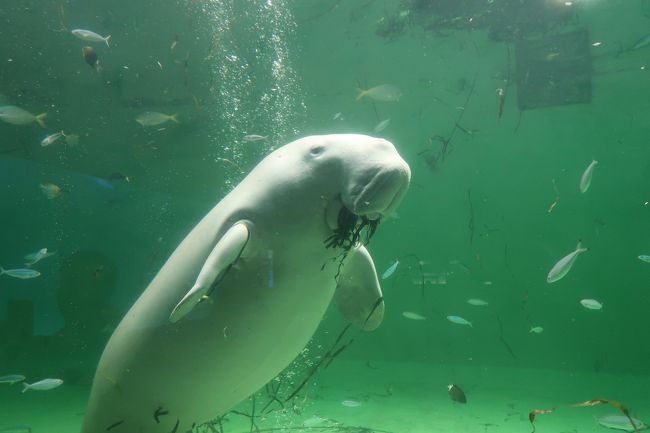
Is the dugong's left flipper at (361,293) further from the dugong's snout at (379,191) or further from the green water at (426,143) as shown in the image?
the green water at (426,143)

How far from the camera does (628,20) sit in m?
12.1

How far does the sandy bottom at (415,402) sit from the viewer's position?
613cm

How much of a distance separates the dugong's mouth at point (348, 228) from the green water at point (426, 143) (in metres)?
7.36

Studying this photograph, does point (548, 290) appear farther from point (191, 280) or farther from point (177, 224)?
point (177, 224)

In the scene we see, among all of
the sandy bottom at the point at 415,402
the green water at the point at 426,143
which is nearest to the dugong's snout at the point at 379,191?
the sandy bottom at the point at 415,402

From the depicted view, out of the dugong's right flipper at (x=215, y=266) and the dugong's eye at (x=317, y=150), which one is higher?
the dugong's eye at (x=317, y=150)

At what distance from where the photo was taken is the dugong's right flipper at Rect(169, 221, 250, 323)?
2197 mm

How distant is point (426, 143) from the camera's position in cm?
1402

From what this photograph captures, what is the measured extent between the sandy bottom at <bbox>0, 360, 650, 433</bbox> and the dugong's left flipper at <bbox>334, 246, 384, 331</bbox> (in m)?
1.35

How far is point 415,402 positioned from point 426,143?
819 centimetres

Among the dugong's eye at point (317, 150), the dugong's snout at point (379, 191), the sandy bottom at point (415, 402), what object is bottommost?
the sandy bottom at point (415, 402)

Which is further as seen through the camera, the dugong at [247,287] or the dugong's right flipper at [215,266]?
the dugong at [247,287]

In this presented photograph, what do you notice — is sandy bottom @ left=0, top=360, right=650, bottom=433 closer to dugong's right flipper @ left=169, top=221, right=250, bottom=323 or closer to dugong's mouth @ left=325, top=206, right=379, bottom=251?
dugong's mouth @ left=325, top=206, right=379, bottom=251

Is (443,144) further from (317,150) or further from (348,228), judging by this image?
(348,228)
